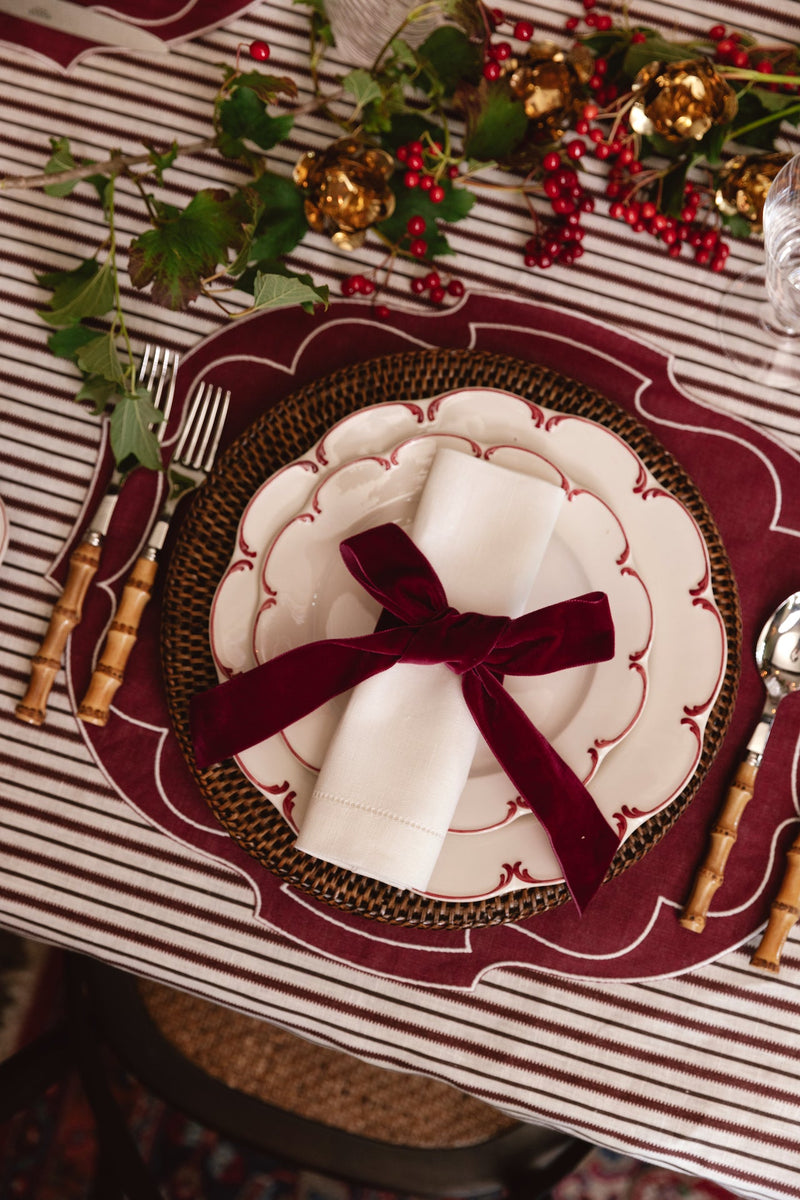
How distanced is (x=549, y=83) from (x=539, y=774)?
19.5 inches

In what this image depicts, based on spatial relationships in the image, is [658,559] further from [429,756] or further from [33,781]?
[33,781]

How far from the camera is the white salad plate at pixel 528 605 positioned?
583 mm

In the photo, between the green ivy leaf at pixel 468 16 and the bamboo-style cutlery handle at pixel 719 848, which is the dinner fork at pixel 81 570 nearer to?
the green ivy leaf at pixel 468 16

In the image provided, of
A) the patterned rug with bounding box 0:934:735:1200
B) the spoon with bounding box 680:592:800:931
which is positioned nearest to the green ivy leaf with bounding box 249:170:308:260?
the spoon with bounding box 680:592:800:931

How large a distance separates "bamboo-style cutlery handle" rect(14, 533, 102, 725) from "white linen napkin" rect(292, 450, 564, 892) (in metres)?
0.23

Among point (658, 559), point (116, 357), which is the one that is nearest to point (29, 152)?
point (116, 357)

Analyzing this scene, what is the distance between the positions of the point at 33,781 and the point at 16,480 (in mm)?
237

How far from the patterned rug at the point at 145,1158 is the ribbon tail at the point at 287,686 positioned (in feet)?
2.25

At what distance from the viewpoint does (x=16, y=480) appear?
671 millimetres

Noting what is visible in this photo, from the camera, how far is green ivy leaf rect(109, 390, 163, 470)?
62cm

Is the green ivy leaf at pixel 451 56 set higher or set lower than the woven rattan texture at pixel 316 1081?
higher

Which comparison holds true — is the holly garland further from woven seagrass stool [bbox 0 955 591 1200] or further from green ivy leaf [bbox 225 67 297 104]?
woven seagrass stool [bbox 0 955 591 1200]

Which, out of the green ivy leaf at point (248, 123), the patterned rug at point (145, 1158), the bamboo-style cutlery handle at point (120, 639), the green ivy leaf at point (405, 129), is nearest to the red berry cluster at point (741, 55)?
the green ivy leaf at point (405, 129)

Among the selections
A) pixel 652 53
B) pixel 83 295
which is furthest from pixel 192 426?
pixel 652 53
